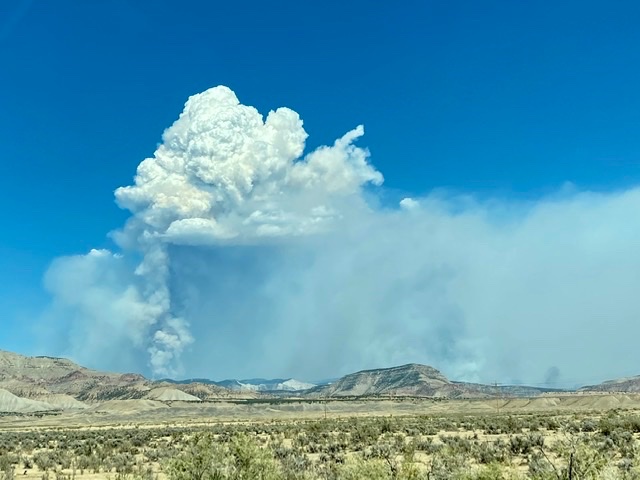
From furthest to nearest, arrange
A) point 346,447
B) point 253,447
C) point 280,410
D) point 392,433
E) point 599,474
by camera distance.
A: point 280,410
point 392,433
point 346,447
point 253,447
point 599,474

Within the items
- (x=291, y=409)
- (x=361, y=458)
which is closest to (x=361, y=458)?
(x=361, y=458)

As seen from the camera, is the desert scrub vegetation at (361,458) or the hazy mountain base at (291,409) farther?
the hazy mountain base at (291,409)

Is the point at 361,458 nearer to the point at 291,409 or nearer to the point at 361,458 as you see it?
the point at 361,458

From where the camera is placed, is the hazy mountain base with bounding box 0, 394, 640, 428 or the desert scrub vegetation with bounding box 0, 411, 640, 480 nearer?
the desert scrub vegetation with bounding box 0, 411, 640, 480

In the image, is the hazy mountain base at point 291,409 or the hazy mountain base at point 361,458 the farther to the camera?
the hazy mountain base at point 291,409

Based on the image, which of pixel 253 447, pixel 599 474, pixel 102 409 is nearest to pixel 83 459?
pixel 253 447

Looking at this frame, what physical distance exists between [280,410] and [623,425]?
10959 centimetres

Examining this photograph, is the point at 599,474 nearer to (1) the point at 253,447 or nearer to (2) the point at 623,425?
(1) the point at 253,447

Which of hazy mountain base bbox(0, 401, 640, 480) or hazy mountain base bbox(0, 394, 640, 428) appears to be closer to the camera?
hazy mountain base bbox(0, 401, 640, 480)

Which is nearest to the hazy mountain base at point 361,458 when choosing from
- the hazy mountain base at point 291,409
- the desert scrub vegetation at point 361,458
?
the desert scrub vegetation at point 361,458

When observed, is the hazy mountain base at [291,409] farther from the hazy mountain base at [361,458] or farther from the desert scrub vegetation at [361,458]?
the desert scrub vegetation at [361,458]

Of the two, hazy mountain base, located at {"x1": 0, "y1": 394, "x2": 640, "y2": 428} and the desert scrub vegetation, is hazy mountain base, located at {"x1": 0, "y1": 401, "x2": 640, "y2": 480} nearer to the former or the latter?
the desert scrub vegetation

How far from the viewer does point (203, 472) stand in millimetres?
16438

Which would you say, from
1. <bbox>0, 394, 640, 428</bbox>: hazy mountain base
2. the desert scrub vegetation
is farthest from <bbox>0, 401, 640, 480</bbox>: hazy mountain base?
<bbox>0, 394, 640, 428</bbox>: hazy mountain base
